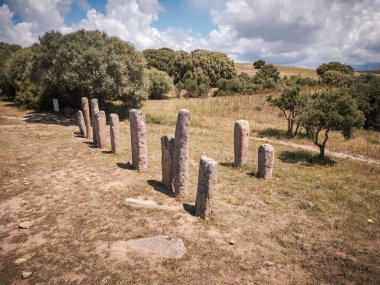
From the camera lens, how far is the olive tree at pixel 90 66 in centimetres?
2325

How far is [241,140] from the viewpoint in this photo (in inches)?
551

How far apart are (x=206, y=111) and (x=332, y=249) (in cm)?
2692

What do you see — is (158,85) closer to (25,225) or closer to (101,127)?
(101,127)

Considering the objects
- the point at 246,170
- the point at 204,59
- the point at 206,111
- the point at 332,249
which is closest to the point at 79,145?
the point at 246,170

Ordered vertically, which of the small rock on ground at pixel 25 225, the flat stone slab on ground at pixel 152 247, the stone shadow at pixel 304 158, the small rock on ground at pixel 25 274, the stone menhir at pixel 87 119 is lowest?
the small rock on ground at pixel 25 274

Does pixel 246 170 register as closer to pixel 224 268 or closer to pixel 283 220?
pixel 283 220

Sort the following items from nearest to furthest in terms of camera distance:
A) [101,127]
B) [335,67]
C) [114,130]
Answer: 1. [114,130]
2. [101,127]
3. [335,67]

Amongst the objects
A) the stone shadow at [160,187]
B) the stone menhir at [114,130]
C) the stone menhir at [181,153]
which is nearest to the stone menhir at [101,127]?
the stone menhir at [114,130]

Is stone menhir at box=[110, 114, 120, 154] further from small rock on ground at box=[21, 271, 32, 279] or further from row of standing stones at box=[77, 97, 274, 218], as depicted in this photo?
small rock on ground at box=[21, 271, 32, 279]

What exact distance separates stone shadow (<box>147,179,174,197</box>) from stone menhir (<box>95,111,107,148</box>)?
6.39 m

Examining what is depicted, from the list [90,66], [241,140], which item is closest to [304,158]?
[241,140]

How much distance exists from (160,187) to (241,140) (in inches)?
208

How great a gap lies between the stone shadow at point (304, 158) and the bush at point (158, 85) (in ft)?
110

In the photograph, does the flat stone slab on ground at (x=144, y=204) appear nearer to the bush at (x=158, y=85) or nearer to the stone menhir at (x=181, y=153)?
the stone menhir at (x=181, y=153)
